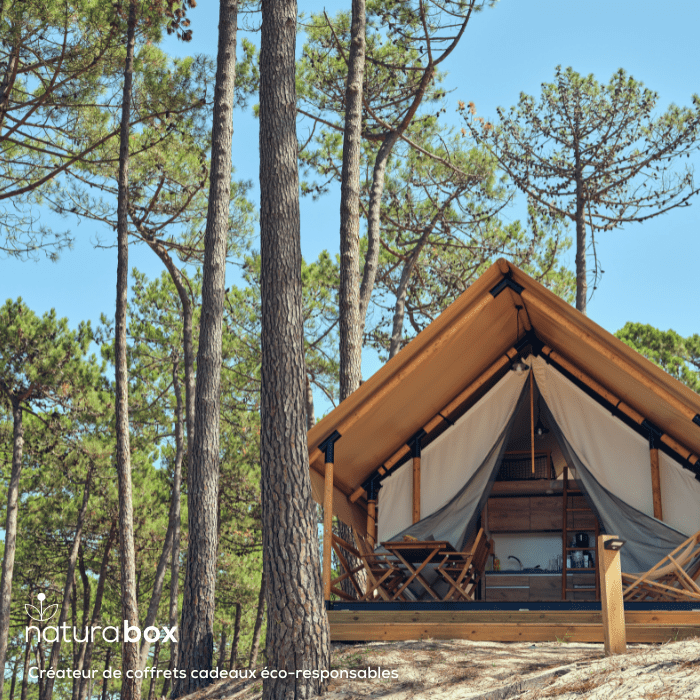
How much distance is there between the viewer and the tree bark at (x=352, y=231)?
748cm

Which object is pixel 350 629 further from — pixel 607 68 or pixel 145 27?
pixel 607 68

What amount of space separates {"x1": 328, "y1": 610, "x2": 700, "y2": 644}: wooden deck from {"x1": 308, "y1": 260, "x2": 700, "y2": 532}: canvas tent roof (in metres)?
1.25

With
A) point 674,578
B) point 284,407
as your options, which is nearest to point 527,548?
point 674,578

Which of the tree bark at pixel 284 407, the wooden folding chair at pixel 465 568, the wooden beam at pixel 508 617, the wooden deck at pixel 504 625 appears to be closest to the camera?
the tree bark at pixel 284 407

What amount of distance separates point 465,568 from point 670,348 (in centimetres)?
961

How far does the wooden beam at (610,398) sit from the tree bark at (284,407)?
285 centimetres

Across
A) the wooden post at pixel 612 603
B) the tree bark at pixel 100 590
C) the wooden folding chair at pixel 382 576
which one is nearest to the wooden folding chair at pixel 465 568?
the wooden folding chair at pixel 382 576

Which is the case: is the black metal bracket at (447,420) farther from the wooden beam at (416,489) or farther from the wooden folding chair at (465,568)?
the wooden folding chair at (465,568)

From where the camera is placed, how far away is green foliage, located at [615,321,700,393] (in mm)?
13438

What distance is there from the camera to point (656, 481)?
19.2 ft

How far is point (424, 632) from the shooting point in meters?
4.78

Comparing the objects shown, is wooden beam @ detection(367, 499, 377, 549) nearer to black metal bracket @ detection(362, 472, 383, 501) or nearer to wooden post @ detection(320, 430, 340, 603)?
black metal bracket @ detection(362, 472, 383, 501)

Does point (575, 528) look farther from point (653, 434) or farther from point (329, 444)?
point (329, 444)

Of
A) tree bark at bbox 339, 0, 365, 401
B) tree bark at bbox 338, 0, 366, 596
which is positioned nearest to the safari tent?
tree bark at bbox 338, 0, 366, 596
